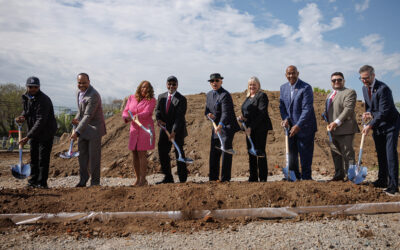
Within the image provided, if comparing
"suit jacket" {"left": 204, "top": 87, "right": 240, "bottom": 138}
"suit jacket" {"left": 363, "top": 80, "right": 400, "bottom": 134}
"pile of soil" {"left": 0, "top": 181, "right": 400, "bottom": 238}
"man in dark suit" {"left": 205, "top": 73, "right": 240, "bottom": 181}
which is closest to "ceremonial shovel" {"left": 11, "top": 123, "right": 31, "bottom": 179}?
"pile of soil" {"left": 0, "top": 181, "right": 400, "bottom": 238}

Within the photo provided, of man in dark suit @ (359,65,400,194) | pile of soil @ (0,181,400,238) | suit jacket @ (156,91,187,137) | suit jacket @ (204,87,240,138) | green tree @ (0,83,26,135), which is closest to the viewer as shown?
pile of soil @ (0,181,400,238)

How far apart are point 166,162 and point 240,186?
1.65 meters

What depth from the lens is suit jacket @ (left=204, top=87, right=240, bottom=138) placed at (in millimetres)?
5344

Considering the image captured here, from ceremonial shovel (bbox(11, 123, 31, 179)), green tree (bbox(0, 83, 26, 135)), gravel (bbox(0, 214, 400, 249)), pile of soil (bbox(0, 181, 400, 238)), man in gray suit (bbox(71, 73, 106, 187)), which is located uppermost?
green tree (bbox(0, 83, 26, 135))

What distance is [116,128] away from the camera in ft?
39.1

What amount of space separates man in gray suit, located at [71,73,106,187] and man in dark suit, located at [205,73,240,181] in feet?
6.31

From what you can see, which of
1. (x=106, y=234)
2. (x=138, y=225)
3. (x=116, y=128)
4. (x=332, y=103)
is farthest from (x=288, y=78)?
(x=116, y=128)

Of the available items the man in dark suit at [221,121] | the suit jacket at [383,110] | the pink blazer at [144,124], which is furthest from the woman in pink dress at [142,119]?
the suit jacket at [383,110]

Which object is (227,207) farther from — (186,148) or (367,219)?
(186,148)

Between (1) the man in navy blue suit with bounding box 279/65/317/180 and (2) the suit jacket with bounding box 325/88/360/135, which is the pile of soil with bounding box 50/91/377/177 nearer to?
(2) the suit jacket with bounding box 325/88/360/135

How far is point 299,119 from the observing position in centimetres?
498

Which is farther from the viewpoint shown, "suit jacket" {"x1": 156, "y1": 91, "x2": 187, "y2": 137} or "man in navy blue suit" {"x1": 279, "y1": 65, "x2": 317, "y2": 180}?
"suit jacket" {"x1": 156, "y1": 91, "x2": 187, "y2": 137}

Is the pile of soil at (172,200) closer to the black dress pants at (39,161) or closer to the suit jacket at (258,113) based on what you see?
the black dress pants at (39,161)

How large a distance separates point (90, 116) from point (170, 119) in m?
1.35
